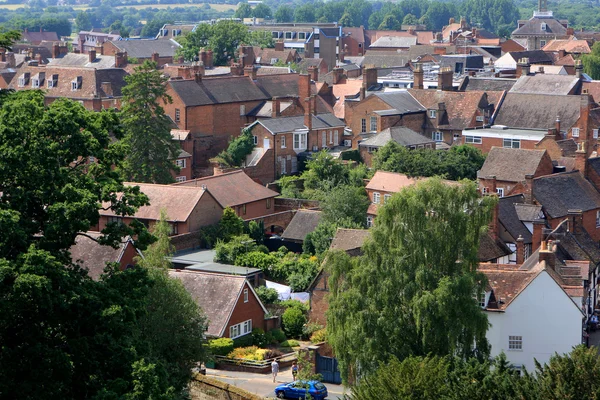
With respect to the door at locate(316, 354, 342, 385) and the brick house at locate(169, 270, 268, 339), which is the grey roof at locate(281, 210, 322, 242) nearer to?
the brick house at locate(169, 270, 268, 339)

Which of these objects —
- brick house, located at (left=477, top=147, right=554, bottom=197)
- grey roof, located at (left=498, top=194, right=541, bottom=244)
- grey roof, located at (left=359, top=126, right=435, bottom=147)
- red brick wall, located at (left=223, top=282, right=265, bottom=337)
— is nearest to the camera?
red brick wall, located at (left=223, top=282, right=265, bottom=337)

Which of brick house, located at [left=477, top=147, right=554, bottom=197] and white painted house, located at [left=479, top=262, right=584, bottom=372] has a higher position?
brick house, located at [left=477, top=147, right=554, bottom=197]

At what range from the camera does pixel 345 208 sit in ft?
218

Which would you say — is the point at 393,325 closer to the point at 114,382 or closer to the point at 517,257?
the point at 114,382

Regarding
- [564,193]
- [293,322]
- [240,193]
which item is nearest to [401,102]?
[240,193]

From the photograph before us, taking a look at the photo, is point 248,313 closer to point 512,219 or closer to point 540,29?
point 512,219

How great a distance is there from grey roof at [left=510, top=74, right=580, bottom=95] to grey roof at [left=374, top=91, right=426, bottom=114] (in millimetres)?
9273

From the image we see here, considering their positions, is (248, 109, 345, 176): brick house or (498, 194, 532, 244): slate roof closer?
(498, 194, 532, 244): slate roof

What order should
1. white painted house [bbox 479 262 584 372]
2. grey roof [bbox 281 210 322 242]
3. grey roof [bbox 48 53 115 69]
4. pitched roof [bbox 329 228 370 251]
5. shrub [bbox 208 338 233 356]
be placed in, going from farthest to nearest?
grey roof [bbox 48 53 115 69]
grey roof [bbox 281 210 322 242]
pitched roof [bbox 329 228 370 251]
shrub [bbox 208 338 233 356]
white painted house [bbox 479 262 584 372]

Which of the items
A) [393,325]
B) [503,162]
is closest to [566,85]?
[503,162]

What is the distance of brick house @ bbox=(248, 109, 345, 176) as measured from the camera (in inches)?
3248

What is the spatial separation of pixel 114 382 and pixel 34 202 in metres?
5.42

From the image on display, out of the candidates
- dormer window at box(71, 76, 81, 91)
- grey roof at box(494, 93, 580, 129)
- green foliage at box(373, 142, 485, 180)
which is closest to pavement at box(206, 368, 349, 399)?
green foliage at box(373, 142, 485, 180)

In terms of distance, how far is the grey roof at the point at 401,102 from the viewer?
8919cm
